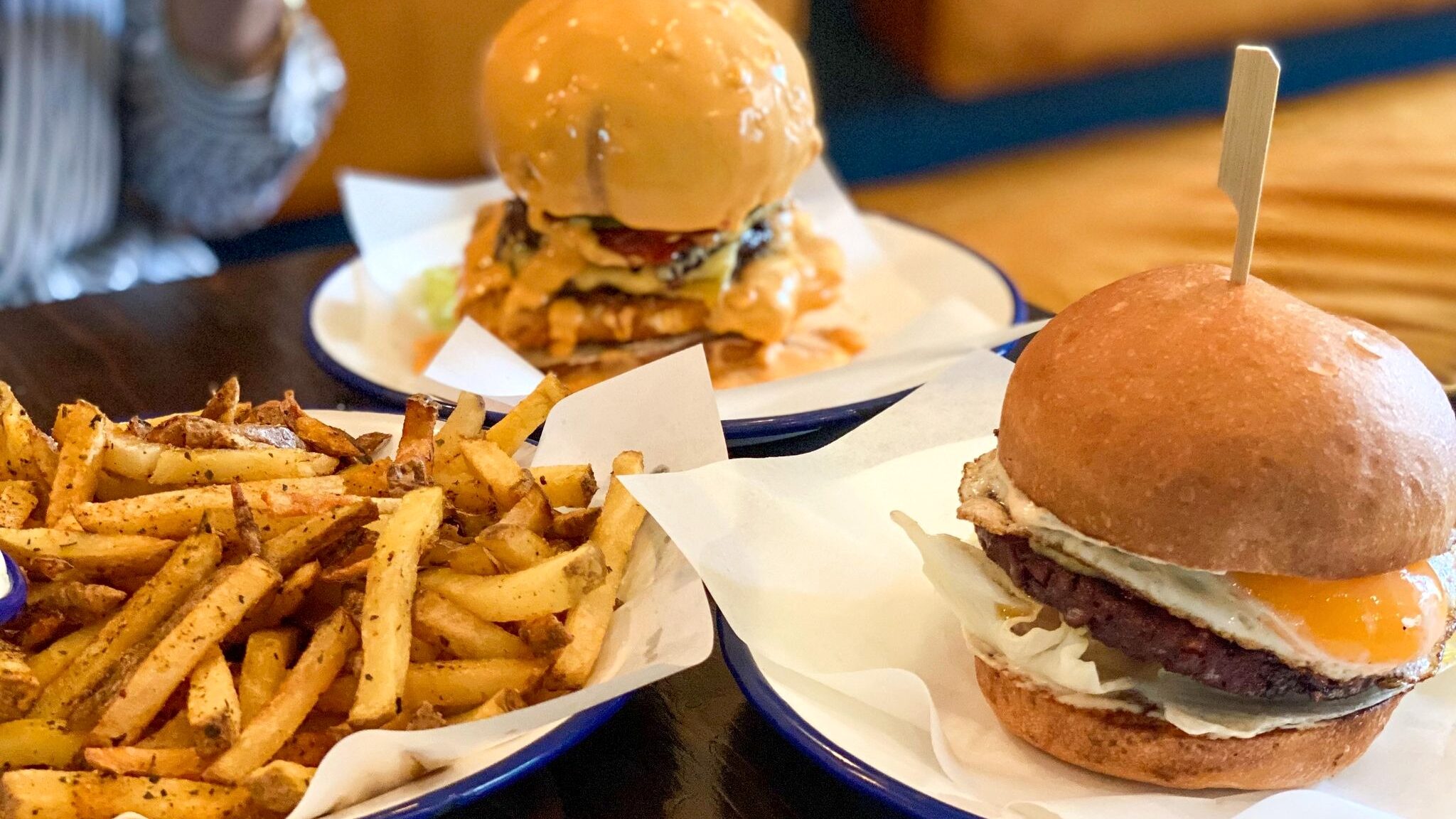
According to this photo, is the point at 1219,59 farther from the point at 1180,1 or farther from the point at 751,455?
the point at 751,455

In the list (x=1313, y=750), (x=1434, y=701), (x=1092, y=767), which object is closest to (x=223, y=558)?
(x=1092, y=767)

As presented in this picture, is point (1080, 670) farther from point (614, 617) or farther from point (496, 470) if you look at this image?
point (496, 470)

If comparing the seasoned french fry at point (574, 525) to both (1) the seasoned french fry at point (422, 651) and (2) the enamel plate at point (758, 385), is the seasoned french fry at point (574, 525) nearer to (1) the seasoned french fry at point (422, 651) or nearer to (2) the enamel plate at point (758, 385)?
(1) the seasoned french fry at point (422, 651)

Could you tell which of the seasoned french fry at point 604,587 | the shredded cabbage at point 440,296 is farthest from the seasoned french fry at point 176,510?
the shredded cabbage at point 440,296

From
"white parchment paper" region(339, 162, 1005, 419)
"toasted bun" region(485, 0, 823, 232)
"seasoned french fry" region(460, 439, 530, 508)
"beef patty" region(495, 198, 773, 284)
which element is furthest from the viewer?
"beef patty" region(495, 198, 773, 284)

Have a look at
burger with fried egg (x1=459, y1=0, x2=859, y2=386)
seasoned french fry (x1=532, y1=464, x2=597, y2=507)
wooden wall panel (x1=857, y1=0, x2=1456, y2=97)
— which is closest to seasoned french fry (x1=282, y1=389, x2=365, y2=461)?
seasoned french fry (x1=532, y1=464, x2=597, y2=507)

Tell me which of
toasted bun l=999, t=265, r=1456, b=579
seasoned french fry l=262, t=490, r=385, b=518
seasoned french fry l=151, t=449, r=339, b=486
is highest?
toasted bun l=999, t=265, r=1456, b=579

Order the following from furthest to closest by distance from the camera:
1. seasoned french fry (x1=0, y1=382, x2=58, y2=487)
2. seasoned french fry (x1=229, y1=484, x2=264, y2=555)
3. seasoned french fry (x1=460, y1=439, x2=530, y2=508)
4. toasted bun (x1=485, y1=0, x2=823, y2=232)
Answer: toasted bun (x1=485, y1=0, x2=823, y2=232)
seasoned french fry (x1=0, y1=382, x2=58, y2=487)
seasoned french fry (x1=460, y1=439, x2=530, y2=508)
seasoned french fry (x1=229, y1=484, x2=264, y2=555)

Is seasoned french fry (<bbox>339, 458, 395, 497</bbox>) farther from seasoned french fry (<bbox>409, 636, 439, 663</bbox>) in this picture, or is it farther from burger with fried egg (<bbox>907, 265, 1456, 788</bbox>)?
burger with fried egg (<bbox>907, 265, 1456, 788</bbox>)
